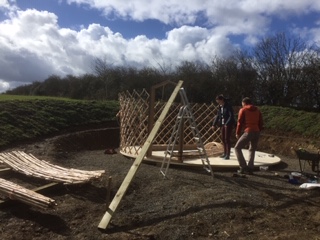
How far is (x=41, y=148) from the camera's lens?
23.6ft

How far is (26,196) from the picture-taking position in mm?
3322

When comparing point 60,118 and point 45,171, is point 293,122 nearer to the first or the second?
point 60,118

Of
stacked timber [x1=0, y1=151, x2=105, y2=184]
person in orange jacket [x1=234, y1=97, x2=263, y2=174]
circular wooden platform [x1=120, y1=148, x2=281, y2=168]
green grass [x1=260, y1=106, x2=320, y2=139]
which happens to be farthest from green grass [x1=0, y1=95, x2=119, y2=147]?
green grass [x1=260, y1=106, x2=320, y2=139]

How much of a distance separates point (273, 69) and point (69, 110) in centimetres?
961

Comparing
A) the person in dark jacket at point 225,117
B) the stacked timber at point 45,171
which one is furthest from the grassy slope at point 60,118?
the person in dark jacket at point 225,117

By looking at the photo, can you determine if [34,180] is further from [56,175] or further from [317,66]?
[317,66]

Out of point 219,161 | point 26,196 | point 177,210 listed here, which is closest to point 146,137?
point 219,161

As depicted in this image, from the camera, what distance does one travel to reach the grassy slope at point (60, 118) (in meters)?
8.55

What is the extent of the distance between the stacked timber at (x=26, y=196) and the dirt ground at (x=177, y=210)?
96 mm

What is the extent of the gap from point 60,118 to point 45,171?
624cm

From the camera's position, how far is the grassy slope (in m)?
8.55

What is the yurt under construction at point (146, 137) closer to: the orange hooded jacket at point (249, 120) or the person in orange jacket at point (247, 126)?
the person in orange jacket at point (247, 126)

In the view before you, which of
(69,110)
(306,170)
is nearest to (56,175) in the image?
(306,170)

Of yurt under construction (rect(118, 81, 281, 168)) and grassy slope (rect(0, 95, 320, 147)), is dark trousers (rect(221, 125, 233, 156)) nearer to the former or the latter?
yurt under construction (rect(118, 81, 281, 168))
